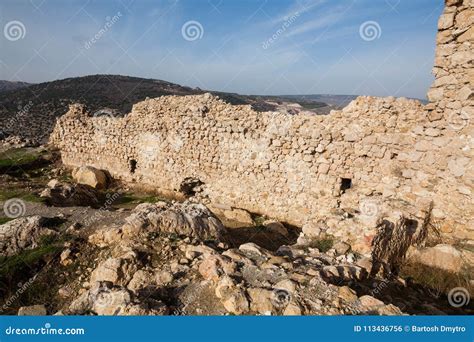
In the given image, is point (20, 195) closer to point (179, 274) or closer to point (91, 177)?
point (91, 177)

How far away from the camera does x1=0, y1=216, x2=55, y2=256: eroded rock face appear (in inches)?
210

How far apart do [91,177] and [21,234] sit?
7.04 meters

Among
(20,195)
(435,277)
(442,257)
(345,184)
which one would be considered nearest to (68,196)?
(20,195)

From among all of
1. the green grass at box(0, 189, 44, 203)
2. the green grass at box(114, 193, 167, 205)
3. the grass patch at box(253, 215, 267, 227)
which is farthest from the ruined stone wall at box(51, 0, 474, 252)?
the green grass at box(0, 189, 44, 203)

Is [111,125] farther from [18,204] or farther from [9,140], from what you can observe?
[9,140]

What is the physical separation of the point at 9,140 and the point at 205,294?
16.5 meters

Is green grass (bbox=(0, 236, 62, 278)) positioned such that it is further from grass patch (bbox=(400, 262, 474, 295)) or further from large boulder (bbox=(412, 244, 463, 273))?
large boulder (bbox=(412, 244, 463, 273))

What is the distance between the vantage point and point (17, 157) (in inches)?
546

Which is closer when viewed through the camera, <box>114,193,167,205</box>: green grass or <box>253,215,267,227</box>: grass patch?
<box>253,215,267,227</box>: grass patch

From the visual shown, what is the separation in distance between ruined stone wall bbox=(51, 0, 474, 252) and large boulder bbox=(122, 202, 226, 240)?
6.10ft

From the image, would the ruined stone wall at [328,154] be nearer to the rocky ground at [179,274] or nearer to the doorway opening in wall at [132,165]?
the doorway opening in wall at [132,165]

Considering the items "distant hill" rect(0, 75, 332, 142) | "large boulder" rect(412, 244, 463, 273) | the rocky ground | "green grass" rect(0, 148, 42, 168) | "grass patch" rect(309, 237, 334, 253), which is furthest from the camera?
"distant hill" rect(0, 75, 332, 142)

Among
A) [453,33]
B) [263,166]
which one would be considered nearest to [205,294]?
[263,166]

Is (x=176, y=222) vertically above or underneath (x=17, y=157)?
underneath
